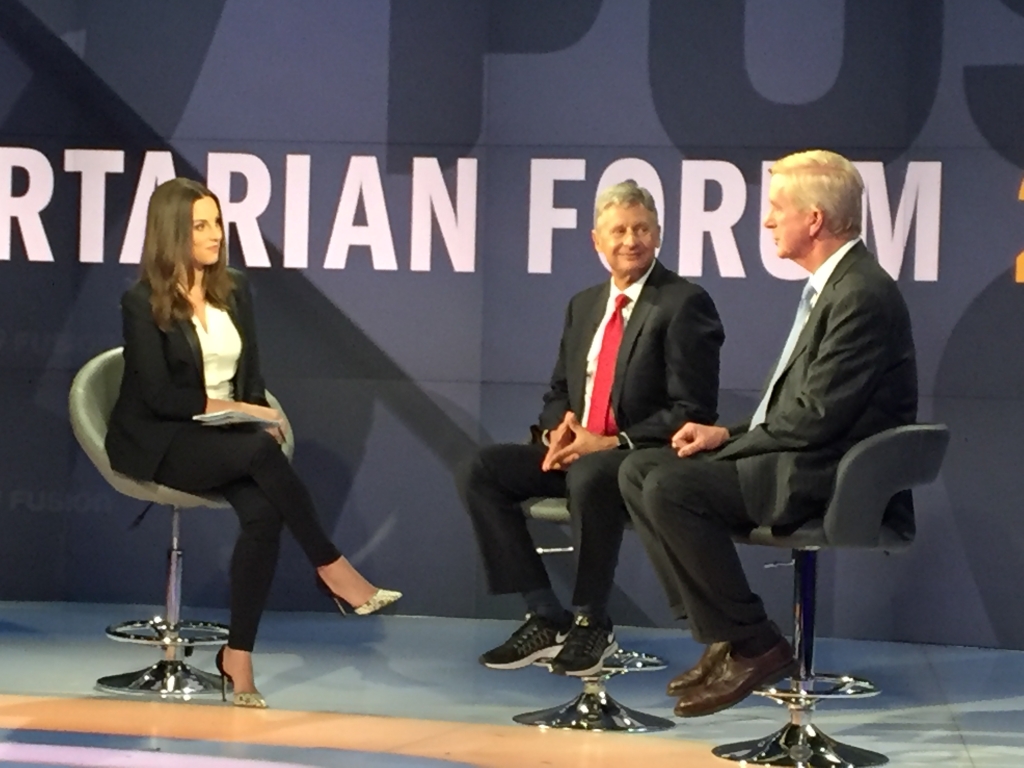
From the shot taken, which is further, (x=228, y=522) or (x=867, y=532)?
(x=228, y=522)

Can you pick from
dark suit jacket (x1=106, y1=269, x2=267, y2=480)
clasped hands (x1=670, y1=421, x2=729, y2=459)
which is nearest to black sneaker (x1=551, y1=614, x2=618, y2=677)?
clasped hands (x1=670, y1=421, x2=729, y2=459)

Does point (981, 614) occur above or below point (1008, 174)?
below

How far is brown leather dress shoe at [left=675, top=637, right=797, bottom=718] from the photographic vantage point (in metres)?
3.91

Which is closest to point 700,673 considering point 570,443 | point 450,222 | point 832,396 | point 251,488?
point 832,396

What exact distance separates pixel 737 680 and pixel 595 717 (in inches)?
25.1

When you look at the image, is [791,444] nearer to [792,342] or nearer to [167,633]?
[792,342]

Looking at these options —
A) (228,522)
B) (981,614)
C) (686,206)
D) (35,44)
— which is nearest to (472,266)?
(686,206)

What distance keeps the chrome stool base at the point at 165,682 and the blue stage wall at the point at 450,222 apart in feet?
4.35

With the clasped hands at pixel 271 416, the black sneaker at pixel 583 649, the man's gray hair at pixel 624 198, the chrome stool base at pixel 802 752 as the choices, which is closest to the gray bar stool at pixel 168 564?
the clasped hands at pixel 271 416

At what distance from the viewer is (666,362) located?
468cm

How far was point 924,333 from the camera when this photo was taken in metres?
5.83

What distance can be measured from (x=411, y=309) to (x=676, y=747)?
237 centimetres

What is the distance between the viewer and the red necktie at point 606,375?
4777 millimetres

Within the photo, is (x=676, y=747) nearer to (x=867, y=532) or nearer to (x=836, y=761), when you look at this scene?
(x=836, y=761)
